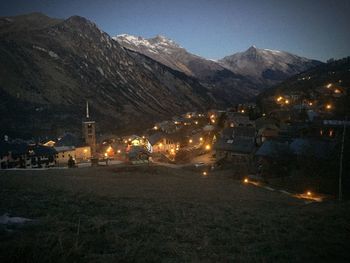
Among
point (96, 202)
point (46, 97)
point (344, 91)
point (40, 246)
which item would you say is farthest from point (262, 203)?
point (46, 97)

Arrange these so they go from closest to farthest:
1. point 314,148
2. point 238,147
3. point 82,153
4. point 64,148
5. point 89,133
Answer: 1. point 314,148
2. point 238,147
3. point 64,148
4. point 82,153
5. point 89,133

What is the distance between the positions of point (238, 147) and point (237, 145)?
637mm

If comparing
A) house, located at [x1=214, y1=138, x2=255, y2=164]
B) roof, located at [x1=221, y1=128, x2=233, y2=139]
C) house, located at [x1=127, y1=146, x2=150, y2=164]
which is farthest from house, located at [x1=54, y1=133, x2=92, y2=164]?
roof, located at [x1=221, y1=128, x2=233, y2=139]

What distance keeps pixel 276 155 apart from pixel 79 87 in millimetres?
147795

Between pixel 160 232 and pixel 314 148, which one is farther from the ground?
pixel 314 148

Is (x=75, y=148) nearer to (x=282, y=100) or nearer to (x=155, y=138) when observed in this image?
(x=155, y=138)

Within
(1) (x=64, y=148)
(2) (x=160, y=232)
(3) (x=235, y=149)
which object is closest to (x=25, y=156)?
(1) (x=64, y=148)

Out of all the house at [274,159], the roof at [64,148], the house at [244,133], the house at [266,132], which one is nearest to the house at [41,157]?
the roof at [64,148]

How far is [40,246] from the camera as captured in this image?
9391 millimetres

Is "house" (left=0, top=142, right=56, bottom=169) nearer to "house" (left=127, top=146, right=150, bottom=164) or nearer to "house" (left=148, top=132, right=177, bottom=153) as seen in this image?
"house" (left=127, top=146, right=150, bottom=164)

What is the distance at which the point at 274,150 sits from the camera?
1780 inches

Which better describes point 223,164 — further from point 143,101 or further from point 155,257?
point 143,101

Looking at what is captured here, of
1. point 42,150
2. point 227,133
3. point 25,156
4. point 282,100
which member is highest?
point 282,100

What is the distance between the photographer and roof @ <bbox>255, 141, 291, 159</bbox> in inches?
1695
